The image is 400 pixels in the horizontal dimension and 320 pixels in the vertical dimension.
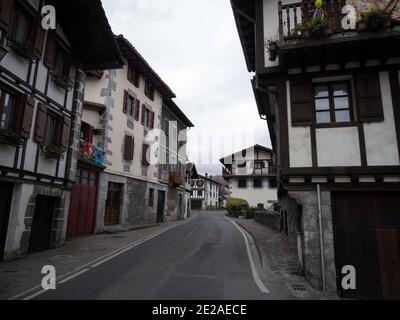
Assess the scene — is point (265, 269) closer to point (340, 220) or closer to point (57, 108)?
point (340, 220)

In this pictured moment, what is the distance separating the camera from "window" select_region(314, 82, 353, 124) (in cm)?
786

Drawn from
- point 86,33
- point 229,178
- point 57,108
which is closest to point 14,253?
point 57,108

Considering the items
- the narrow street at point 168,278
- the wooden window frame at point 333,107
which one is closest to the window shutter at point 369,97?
the wooden window frame at point 333,107

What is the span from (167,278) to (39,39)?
892cm

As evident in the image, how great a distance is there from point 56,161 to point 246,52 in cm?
868

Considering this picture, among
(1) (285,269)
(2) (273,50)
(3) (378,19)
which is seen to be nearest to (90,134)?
(2) (273,50)

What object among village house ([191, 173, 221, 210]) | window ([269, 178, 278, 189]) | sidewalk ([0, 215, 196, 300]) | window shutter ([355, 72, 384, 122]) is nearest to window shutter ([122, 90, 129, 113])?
sidewalk ([0, 215, 196, 300])

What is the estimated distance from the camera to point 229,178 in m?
42.3

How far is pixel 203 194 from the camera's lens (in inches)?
2739

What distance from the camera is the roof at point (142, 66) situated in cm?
1705

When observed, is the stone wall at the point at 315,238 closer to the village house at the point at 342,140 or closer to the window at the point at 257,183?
the village house at the point at 342,140

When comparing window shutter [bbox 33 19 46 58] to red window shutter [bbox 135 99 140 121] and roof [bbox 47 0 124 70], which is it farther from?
red window shutter [bbox 135 99 140 121]

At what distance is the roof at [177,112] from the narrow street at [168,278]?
16.7 meters

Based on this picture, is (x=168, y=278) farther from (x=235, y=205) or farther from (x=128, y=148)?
(x=235, y=205)
